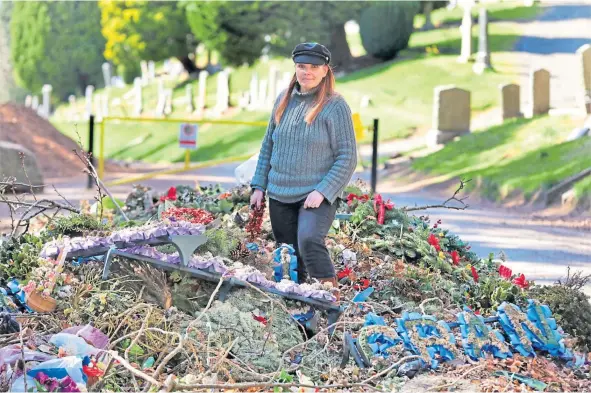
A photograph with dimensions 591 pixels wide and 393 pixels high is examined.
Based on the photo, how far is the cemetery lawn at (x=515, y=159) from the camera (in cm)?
1560

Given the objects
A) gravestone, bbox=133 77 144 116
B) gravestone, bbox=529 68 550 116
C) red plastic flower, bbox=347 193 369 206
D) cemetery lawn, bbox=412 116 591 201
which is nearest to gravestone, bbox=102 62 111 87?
gravestone, bbox=133 77 144 116

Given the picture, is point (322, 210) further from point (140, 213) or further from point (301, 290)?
point (140, 213)

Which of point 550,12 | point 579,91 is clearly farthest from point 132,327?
point 550,12

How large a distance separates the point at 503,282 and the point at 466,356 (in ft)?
Answer: 3.83

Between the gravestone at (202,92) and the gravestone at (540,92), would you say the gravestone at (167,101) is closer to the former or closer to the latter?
the gravestone at (202,92)

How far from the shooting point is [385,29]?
30391 mm

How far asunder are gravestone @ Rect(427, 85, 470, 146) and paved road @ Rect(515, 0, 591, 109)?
3.64 metres

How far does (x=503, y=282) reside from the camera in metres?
6.27

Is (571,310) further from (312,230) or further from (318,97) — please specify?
(318,97)

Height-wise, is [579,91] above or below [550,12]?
below

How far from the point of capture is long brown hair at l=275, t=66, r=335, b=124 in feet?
18.1

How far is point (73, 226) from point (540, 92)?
15921 mm

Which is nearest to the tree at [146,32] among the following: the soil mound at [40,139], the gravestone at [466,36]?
the soil mound at [40,139]

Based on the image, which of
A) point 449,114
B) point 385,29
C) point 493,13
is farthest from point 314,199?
point 493,13
